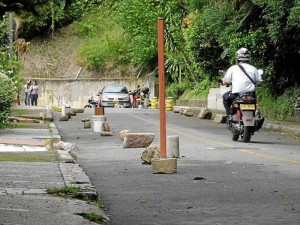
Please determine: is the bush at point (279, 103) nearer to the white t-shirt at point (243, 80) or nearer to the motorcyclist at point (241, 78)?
the motorcyclist at point (241, 78)

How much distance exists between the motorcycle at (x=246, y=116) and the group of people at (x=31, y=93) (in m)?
43.0

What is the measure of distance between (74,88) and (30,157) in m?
56.4

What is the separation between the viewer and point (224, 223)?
9.34m

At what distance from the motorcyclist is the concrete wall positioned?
4911cm

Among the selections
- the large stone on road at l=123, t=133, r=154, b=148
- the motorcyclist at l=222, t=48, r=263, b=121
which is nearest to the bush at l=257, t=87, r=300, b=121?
the motorcyclist at l=222, t=48, r=263, b=121

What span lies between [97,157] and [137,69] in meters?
55.6

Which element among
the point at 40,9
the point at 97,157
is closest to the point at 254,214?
the point at 40,9

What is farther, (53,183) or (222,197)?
(53,183)

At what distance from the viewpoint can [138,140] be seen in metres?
19.7

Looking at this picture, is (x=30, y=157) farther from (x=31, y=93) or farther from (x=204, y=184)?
(x=31, y=93)

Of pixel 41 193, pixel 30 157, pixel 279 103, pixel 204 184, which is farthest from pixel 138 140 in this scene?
pixel 279 103

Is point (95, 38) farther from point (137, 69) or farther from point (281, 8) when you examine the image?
point (281, 8)

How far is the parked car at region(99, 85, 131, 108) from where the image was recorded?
64.8m

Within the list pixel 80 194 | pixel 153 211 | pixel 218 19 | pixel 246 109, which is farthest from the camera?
pixel 218 19
